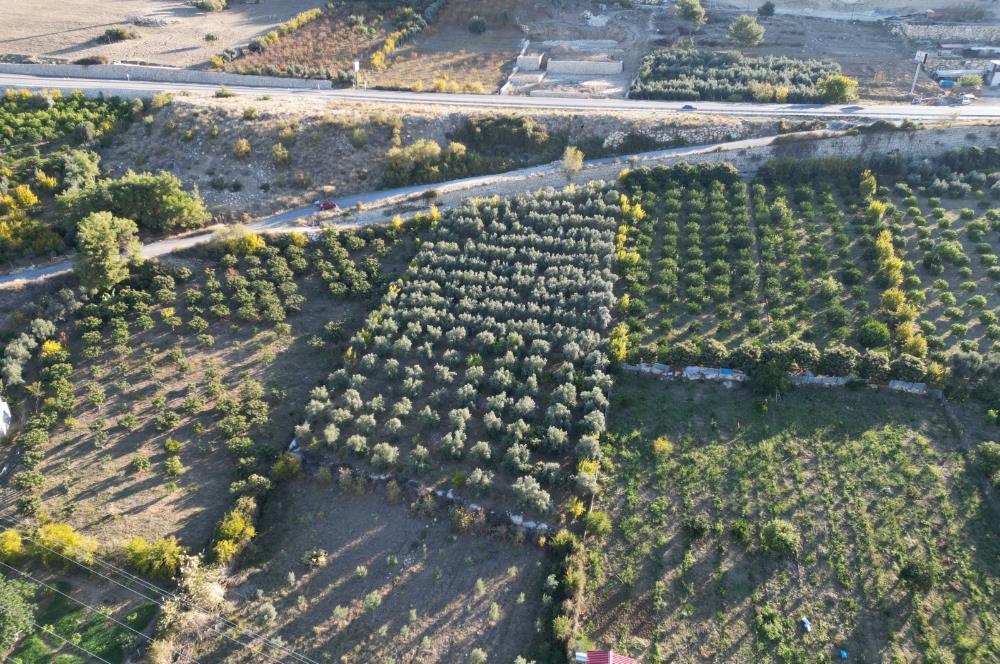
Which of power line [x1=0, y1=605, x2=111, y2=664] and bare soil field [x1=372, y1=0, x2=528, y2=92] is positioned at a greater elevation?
bare soil field [x1=372, y1=0, x2=528, y2=92]

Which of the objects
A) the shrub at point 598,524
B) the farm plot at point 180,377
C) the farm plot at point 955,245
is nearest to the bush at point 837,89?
the farm plot at point 955,245

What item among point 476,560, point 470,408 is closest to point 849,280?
point 470,408

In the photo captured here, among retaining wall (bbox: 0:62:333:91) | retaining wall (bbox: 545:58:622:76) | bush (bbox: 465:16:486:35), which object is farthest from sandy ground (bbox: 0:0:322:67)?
retaining wall (bbox: 545:58:622:76)

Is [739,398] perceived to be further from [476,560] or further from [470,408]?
[476,560]

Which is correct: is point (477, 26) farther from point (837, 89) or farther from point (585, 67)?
point (837, 89)

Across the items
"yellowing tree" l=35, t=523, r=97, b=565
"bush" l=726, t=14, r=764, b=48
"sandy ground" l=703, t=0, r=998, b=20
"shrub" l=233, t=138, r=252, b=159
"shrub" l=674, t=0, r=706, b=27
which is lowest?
"yellowing tree" l=35, t=523, r=97, b=565

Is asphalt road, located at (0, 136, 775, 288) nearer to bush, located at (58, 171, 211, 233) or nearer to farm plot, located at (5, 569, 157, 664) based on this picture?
bush, located at (58, 171, 211, 233)
